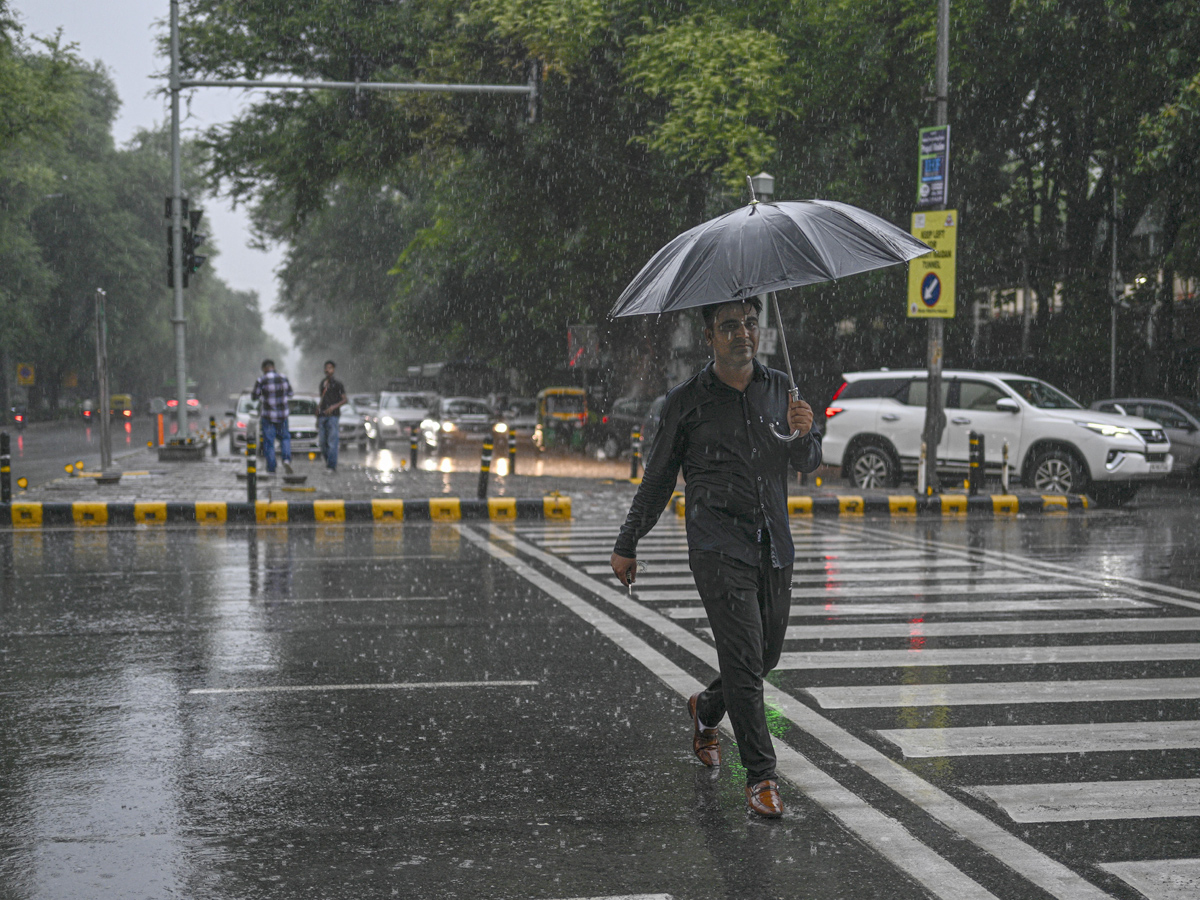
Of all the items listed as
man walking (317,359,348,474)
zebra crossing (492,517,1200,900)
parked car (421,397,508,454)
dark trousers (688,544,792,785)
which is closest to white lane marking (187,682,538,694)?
zebra crossing (492,517,1200,900)

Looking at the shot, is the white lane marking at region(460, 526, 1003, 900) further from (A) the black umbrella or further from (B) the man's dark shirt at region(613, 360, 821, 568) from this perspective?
(A) the black umbrella

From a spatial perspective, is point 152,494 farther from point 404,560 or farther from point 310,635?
point 310,635

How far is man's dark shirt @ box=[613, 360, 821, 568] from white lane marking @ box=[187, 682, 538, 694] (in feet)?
7.37

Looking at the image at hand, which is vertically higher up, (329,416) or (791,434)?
(329,416)

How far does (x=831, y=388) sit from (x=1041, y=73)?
9.15 m

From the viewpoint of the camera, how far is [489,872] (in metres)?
4.15

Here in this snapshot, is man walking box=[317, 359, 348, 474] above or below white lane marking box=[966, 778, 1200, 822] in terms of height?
above

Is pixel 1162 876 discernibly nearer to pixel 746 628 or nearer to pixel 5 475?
pixel 746 628

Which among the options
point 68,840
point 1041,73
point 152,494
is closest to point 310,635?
point 68,840

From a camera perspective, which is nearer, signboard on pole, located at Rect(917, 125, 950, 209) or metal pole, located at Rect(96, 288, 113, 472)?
signboard on pole, located at Rect(917, 125, 950, 209)

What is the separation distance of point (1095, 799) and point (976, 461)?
12930 millimetres

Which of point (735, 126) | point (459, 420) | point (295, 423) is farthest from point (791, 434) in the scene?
point (459, 420)

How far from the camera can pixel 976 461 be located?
17375 mm

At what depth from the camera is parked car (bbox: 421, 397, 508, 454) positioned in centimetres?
3566
